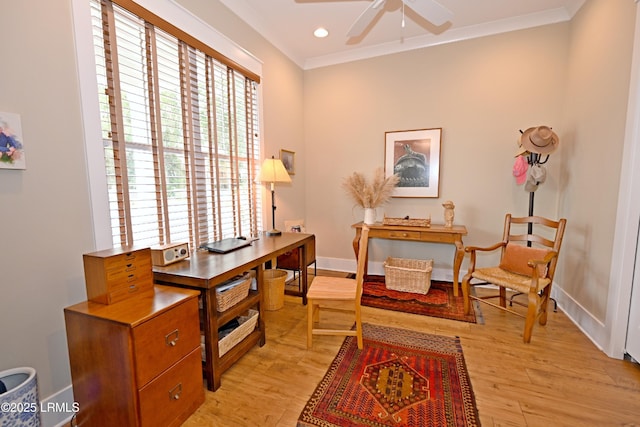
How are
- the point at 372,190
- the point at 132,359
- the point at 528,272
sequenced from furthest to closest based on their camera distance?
the point at 372,190
the point at 528,272
the point at 132,359

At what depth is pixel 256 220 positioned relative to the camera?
3041 mm

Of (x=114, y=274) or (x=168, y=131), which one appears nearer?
(x=114, y=274)

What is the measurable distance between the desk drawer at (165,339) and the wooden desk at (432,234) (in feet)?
7.08

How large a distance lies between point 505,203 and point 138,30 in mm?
3696

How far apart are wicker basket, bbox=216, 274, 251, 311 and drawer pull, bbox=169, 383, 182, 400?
1.42 ft

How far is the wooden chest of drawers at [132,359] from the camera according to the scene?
121 cm

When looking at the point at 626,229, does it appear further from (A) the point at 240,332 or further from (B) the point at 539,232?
(A) the point at 240,332

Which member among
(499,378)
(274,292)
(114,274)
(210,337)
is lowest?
(499,378)

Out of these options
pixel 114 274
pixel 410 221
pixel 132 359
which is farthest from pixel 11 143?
pixel 410 221

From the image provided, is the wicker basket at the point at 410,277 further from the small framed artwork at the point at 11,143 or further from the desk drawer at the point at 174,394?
the small framed artwork at the point at 11,143

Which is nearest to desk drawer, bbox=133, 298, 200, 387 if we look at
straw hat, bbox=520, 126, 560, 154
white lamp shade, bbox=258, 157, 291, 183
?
white lamp shade, bbox=258, 157, 291, 183

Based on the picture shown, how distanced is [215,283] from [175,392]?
1.81ft

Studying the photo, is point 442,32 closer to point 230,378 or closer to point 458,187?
point 458,187

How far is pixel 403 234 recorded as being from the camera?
317cm
